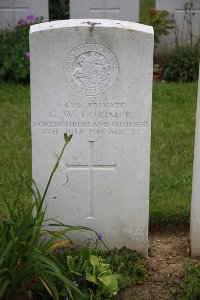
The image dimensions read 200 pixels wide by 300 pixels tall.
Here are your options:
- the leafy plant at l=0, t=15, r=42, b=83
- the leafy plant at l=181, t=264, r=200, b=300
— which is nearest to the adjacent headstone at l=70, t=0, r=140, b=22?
the leafy plant at l=0, t=15, r=42, b=83

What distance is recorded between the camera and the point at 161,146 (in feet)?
20.8

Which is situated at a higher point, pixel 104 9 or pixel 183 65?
pixel 104 9

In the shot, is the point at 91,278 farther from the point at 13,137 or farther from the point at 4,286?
the point at 13,137

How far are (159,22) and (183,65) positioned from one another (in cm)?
74

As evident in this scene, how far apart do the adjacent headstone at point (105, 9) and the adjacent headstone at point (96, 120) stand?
5074 mm

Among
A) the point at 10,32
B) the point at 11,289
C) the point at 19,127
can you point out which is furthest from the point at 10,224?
the point at 10,32

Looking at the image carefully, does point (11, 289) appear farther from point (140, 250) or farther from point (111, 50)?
point (111, 50)

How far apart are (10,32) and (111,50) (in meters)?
5.07

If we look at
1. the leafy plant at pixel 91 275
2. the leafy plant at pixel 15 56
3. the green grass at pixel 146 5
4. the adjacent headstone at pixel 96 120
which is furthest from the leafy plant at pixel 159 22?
the leafy plant at pixel 91 275

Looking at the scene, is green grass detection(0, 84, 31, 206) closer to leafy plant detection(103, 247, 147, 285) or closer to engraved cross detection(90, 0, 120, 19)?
leafy plant detection(103, 247, 147, 285)

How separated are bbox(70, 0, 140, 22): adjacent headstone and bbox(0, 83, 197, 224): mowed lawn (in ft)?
4.84

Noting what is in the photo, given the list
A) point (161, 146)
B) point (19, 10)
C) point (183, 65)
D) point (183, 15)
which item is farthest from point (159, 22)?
point (161, 146)

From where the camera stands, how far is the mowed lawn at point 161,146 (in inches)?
203

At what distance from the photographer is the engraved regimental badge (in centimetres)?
405
